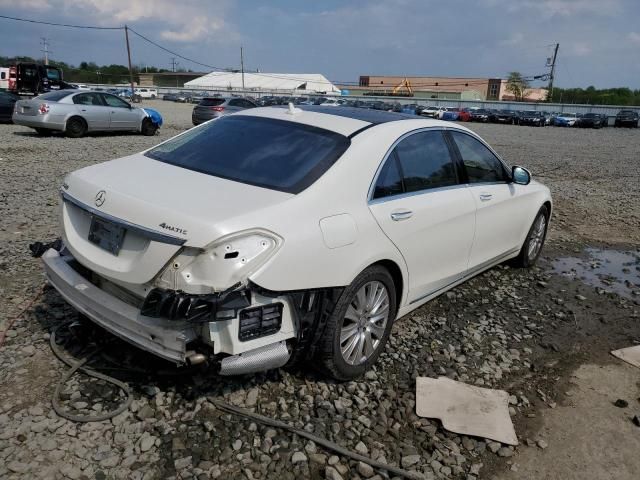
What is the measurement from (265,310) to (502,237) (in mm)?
3102

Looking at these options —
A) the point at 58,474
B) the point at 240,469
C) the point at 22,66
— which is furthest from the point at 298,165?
the point at 22,66

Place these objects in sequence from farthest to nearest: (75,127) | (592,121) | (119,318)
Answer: (592,121) < (75,127) < (119,318)

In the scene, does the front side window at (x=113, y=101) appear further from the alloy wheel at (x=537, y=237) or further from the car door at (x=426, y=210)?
the car door at (x=426, y=210)

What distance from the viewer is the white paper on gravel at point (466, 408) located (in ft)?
10.1

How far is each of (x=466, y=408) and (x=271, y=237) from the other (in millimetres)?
1674

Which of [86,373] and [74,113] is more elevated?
[74,113]

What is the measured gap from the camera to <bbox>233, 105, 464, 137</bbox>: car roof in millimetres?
3662

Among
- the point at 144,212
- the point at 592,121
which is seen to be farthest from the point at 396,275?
the point at 592,121

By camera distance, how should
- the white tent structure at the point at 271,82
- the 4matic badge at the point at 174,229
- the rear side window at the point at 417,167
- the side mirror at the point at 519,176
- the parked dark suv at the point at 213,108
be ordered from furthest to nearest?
the white tent structure at the point at 271,82
the parked dark suv at the point at 213,108
the side mirror at the point at 519,176
the rear side window at the point at 417,167
the 4matic badge at the point at 174,229

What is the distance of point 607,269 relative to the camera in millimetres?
6191

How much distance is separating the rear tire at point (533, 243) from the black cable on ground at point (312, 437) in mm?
3611

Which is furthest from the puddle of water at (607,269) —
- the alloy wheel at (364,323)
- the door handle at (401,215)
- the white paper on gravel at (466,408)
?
the alloy wheel at (364,323)

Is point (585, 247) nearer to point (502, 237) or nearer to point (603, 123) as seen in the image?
point (502, 237)

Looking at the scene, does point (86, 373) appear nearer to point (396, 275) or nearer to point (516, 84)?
point (396, 275)
